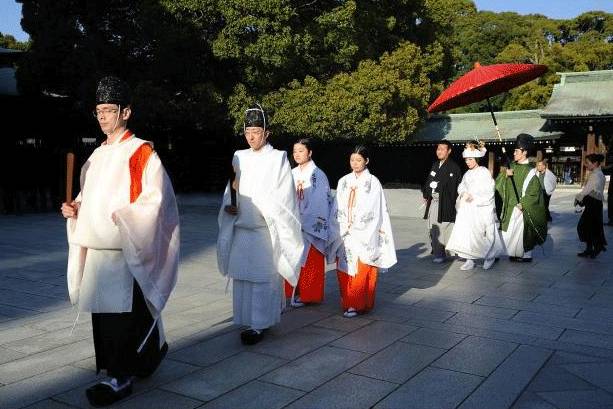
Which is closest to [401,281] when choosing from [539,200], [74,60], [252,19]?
[539,200]

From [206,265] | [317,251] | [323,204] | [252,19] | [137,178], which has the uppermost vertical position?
[252,19]

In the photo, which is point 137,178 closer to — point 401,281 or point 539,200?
point 401,281

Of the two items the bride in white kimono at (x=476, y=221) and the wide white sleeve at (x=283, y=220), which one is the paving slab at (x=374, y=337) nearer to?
the wide white sleeve at (x=283, y=220)

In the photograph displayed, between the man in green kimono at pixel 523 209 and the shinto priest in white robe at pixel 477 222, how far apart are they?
466mm

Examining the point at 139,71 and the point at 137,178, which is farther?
the point at 139,71

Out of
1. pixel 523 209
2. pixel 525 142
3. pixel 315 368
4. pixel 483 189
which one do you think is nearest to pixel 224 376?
pixel 315 368

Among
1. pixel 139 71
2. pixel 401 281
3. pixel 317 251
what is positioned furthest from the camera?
pixel 139 71

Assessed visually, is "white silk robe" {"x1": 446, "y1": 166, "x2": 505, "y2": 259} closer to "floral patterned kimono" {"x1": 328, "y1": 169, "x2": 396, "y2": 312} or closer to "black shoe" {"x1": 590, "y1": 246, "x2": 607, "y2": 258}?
"black shoe" {"x1": 590, "y1": 246, "x2": 607, "y2": 258}

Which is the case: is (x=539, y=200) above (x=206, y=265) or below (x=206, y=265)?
above

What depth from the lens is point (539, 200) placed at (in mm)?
7902

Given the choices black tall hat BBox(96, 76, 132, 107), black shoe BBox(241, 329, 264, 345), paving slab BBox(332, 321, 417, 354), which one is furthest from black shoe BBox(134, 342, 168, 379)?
black tall hat BBox(96, 76, 132, 107)

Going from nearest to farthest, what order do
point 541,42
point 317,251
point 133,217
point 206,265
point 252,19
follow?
point 133,217 < point 317,251 < point 206,265 < point 252,19 < point 541,42

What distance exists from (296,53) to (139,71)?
17.6ft

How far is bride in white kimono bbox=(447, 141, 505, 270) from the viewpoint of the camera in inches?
294
